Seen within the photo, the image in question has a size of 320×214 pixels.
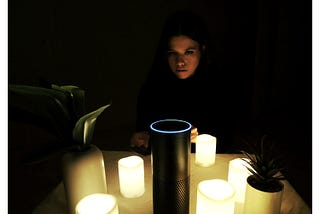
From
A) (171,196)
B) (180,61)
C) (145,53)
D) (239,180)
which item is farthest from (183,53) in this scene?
(145,53)

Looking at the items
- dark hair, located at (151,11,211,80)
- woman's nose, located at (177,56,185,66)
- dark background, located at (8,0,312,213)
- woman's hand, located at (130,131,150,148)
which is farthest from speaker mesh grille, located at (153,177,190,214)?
dark background, located at (8,0,312,213)

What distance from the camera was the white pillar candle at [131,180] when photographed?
0.81 m

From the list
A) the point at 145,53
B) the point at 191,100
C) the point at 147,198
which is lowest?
the point at 147,198

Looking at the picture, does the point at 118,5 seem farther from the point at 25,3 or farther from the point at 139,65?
the point at 25,3

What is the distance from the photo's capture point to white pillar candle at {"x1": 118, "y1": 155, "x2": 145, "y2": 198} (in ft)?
2.67

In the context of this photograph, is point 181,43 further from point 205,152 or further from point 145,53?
point 145,53

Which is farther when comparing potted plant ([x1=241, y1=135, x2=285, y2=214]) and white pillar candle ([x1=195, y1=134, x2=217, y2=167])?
white pillar candle ([x1=195, y1=134, x2=217, y2=167])

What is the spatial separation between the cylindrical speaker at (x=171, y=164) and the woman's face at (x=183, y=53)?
2.60 ft

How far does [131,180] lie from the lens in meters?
0.81

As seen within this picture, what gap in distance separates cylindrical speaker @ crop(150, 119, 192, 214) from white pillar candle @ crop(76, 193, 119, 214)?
113 mm

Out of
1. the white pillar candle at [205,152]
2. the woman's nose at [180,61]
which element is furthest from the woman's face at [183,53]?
the white pillar candle at [205,152]

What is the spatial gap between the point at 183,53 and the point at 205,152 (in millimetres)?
627

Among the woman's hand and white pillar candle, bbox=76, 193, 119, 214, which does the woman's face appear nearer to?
the woman's hand

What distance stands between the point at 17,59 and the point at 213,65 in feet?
6.63
